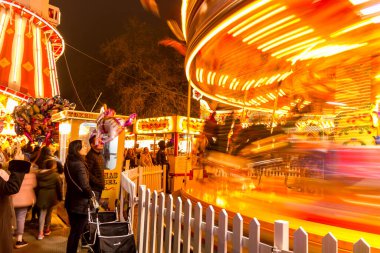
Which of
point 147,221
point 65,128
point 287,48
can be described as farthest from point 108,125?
point 287,48

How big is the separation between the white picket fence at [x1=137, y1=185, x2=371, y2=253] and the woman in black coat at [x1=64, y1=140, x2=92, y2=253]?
881 millimetres

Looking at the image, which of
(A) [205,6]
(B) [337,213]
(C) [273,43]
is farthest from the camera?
(C) [273,43]

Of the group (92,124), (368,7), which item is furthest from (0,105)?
(368,7)

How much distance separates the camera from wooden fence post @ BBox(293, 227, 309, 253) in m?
2.09

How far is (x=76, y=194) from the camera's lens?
179 inches

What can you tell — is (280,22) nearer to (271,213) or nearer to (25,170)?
(271,213)

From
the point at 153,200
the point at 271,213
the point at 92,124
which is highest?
the point at 92,124

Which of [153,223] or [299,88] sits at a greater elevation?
[299,88]

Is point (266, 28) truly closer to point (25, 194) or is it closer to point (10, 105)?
point (25, 194)

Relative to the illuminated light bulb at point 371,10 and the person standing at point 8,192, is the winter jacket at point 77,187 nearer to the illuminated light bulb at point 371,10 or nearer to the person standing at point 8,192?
the person standing at point 8,192

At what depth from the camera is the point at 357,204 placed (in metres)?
4.51

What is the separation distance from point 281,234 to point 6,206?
9.63ft

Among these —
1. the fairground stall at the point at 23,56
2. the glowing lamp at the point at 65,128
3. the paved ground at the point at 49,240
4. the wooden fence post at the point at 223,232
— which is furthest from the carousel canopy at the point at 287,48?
the fairground stall at the point at 23,56

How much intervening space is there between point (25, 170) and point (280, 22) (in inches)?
167
